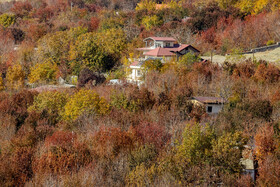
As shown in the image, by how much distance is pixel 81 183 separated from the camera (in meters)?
15.6

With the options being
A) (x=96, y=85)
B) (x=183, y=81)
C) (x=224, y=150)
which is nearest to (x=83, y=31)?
(x=96, y=85)

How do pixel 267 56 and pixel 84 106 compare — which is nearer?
pixel 84 106

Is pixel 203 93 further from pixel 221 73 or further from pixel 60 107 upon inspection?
pixel 60 107

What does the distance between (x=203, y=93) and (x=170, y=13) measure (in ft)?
103

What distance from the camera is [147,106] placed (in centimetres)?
2805

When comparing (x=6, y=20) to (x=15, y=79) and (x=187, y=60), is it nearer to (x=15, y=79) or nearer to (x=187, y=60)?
(x=15, y=79)

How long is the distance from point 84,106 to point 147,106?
4991mm

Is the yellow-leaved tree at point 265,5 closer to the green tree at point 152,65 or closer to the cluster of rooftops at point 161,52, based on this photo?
the cluster of rooftops at point 161,52

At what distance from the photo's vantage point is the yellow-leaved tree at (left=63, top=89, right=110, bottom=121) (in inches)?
994

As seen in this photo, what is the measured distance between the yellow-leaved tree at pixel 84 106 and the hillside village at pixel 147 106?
0.08 m

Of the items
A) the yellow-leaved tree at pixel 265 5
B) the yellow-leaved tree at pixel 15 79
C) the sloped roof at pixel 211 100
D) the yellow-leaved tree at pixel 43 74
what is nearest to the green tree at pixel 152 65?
the sloped roof at pixel 211 100

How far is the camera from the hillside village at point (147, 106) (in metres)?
17.3

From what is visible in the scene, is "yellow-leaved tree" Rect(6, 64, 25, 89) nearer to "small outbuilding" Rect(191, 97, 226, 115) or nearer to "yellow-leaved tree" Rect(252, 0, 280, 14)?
"small outbuilding" Rect(191, 97, 226, 115)

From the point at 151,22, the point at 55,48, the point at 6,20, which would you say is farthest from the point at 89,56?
the point at 6,20
